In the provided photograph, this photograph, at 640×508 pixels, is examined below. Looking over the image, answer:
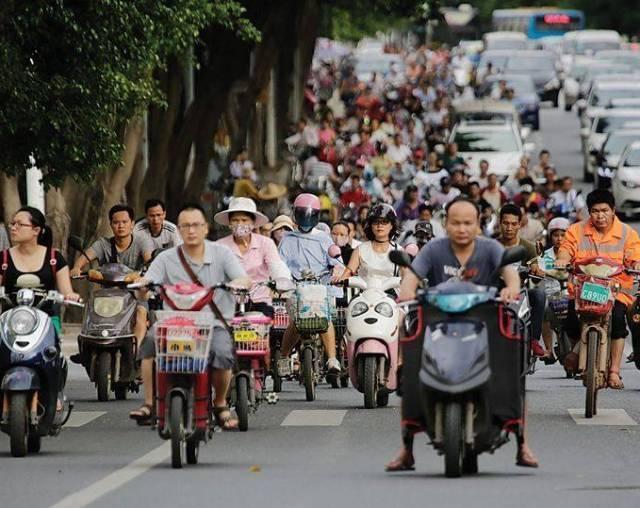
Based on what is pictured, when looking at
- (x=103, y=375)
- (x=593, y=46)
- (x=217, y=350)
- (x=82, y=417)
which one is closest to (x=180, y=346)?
(x=217, y=350)

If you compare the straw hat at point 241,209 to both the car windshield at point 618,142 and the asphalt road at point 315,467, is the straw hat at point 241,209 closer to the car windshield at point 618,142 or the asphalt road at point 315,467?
the asphalt road at point 315,467

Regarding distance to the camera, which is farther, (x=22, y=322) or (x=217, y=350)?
(x=22, y=322)

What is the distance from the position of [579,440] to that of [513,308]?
9.17 ft

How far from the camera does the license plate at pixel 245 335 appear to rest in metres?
15.6

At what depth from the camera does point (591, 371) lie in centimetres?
1662

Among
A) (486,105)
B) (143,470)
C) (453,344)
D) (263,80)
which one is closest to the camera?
(453,344)

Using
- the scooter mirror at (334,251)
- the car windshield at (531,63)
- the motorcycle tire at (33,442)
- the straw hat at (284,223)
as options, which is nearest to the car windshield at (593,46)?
the car windshield at (531,63)

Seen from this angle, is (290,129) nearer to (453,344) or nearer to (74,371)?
(74,371)

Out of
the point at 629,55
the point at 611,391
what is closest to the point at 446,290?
the point at 611,391

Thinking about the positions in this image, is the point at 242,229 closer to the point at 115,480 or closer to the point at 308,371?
the point at 308,371

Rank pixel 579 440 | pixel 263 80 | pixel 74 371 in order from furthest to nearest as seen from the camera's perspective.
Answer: pixel 263 80 → pixel 74 371 → pixel 579 440

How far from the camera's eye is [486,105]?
53188mm

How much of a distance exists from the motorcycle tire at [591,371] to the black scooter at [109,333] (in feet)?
13.2

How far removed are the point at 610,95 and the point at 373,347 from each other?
46.4 m
